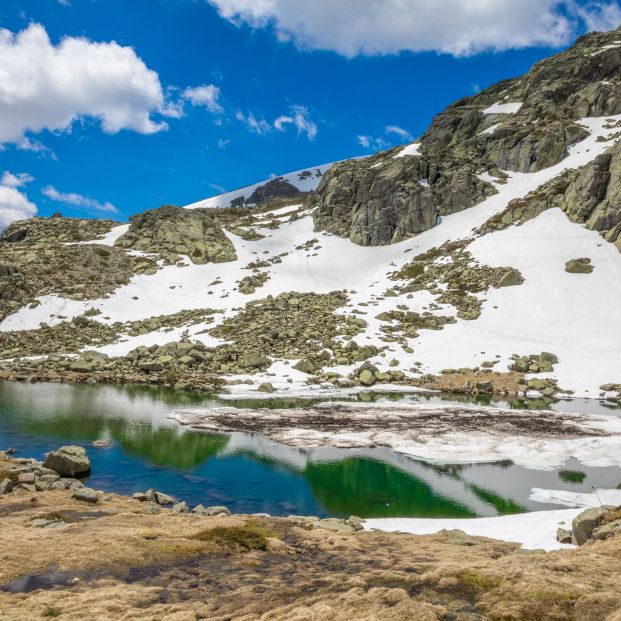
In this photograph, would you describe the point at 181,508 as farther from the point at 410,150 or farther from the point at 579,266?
the point at 410,150

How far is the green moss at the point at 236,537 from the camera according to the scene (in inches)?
Answer: 620

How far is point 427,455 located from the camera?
31328mm

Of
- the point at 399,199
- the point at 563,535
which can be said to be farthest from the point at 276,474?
the point at 399,199

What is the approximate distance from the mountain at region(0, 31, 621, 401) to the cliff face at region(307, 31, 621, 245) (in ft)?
1.89

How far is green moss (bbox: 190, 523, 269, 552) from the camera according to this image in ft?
51.7

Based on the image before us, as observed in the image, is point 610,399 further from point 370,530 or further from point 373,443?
point 370,530

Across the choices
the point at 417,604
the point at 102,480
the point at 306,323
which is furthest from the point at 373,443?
the point at 306,323

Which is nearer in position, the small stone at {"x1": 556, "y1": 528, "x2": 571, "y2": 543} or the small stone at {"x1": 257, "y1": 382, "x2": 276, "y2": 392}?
the small stone at {"x1": 556, "y1": 528, "x2": 571, "y2": 543}

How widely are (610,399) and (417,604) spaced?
51.9 meters

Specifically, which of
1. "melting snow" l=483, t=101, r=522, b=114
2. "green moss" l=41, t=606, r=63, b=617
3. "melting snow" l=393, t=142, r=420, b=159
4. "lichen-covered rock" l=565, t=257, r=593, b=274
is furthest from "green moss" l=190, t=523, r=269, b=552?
"melting snow" l=483, t=101, r=522, b=114

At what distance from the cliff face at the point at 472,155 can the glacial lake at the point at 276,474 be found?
93.6 metres

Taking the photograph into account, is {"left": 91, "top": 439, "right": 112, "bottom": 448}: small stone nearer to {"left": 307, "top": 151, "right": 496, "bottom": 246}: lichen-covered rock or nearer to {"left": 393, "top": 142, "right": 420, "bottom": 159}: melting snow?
{"left": 307, "top": 151, "right": 496, "bottom": 246}: lichen-covered rock

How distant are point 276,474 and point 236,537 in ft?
38.6

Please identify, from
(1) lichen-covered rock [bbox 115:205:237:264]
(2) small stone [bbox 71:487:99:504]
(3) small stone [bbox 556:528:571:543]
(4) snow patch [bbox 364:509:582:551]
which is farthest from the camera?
(1) lichen-covered rock [bbox 115:205:237:264]
